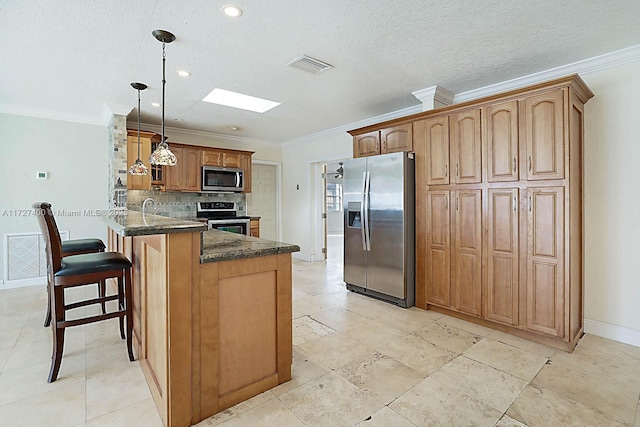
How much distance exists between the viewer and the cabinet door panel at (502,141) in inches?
112

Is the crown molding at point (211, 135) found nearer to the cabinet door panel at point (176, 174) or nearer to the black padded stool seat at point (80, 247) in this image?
the cabinet door panel at point (176, 174)

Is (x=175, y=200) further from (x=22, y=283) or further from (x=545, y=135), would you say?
(x=545, y=135)

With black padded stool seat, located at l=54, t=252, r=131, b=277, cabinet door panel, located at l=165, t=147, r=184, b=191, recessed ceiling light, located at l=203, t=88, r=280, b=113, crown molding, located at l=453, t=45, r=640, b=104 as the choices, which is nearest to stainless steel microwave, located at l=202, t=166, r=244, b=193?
cabinet door panel, located at l=165, t=147, r=184, b=191

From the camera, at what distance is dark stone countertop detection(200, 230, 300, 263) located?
5.84ft

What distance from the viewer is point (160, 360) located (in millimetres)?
1805

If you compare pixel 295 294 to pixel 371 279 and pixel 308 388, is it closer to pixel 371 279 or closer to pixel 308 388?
pixel 371 279

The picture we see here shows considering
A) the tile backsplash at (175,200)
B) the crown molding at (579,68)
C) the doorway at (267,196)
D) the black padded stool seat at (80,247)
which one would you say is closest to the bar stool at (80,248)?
the black padded stool seat at (80,247)

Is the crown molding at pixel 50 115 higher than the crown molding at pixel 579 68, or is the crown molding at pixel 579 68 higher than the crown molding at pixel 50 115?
the crown molding at pixel 50 115

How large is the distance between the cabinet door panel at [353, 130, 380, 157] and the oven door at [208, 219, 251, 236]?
2.73 meters

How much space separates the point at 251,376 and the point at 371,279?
88.9 inches

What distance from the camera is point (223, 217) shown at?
607 cm

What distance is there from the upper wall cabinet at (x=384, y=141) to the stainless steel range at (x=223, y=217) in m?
2.75

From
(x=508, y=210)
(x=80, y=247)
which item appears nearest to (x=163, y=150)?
(x=80, y=247)

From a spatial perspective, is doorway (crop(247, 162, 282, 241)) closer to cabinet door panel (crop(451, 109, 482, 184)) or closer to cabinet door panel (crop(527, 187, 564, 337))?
cabinet door panel (crop(451, 109, 482, 184))
